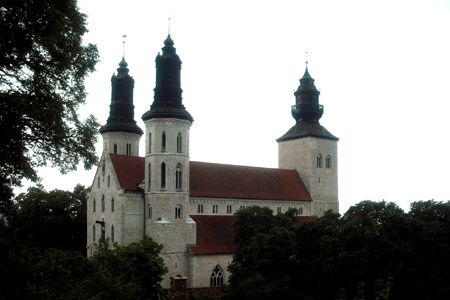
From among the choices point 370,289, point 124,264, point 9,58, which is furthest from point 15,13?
point 370,289

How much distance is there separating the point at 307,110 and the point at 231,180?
1429 cm

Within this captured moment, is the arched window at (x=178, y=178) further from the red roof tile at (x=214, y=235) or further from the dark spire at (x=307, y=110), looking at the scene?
the dark spire at (x=307, y=110)

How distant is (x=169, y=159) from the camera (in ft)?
144

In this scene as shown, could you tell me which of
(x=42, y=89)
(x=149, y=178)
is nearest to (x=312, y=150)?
(x=149, y=178)

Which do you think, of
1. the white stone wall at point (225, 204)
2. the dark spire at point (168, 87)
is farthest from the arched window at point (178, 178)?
the dark spire at point (168, 87)

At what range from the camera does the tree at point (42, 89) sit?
1475cm

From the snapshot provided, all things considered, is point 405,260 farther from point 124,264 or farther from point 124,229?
point 124,229

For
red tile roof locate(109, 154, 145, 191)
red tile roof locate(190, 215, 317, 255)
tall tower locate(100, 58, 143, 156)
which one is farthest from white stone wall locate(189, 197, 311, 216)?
tall tower locate(100, 58, 143, 156)

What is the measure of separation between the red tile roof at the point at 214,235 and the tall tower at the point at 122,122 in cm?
1246

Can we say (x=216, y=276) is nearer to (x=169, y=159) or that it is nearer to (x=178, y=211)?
(x=178, y=211)

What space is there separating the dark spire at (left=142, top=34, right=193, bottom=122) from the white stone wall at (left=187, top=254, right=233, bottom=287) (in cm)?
1153

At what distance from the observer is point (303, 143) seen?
59.5m

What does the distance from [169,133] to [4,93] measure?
29.2 metres

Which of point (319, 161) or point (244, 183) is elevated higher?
point (319, 161)
